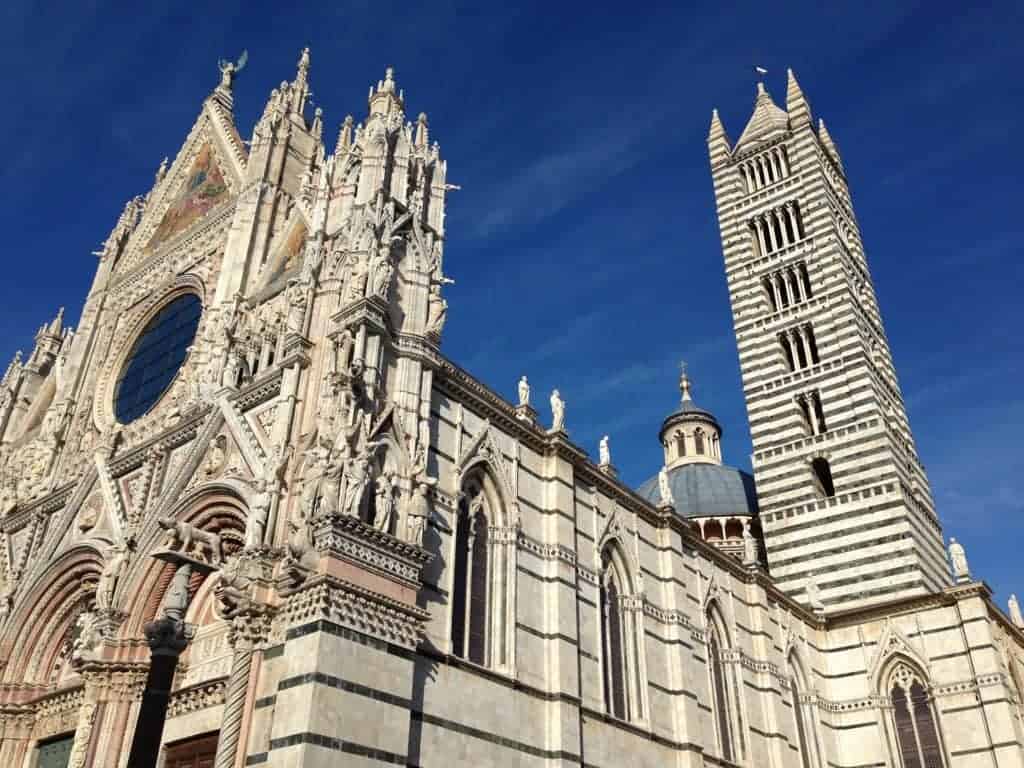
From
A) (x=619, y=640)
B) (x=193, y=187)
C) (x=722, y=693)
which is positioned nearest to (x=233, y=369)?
(x=619, y=640)

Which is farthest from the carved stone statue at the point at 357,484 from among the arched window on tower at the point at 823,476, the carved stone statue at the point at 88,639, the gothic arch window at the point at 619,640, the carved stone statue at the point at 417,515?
the arched window on tower at the point at 823,476

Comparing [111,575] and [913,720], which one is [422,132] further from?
[913,720]

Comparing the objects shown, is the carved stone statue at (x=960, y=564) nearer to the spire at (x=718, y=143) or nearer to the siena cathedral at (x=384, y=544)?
the siena cathedral at (x=384, y=544)

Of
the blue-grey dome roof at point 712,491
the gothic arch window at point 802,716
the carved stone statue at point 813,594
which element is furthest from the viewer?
the blue-grey dome roof at point 712,491

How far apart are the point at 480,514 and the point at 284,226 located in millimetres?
9851

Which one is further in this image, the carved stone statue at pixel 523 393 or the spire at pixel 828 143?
the spire at pixel 828 143

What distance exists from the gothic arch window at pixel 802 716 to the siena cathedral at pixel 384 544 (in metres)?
0.09

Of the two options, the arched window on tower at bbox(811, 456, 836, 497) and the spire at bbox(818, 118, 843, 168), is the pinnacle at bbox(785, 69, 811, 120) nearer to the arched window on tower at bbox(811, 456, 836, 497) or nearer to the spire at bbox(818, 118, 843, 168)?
the spire at bbox(818, 118, 843, 168)

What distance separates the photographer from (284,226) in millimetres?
23391

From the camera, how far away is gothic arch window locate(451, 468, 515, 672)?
52.8 feet

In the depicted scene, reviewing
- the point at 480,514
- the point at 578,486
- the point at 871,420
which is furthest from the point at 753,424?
the point at 480,514

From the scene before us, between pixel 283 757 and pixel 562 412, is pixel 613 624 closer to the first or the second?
pixel 562 412

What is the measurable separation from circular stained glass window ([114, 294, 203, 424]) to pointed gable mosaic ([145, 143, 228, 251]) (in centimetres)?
306

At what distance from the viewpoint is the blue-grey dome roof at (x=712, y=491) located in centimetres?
3856
